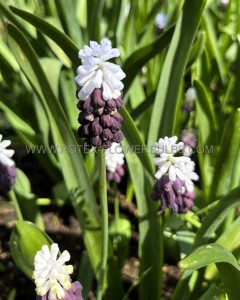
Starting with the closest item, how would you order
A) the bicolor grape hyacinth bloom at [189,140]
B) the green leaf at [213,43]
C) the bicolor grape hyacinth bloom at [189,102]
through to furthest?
the bicolor grape hyacinth bloom at [189,140] < the bicolor grape hyacinth bloom at [189,102] < the green leaf at [213,43]

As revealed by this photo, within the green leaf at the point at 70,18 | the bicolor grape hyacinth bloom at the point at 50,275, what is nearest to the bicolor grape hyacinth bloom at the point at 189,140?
the green leaf at the point at 70,18

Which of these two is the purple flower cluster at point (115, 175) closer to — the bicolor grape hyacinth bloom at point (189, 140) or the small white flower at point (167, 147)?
the bicolor grape hyacinth bloom at point (189, 140)

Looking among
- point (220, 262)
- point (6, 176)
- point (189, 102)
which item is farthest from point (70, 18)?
point (220, 262)

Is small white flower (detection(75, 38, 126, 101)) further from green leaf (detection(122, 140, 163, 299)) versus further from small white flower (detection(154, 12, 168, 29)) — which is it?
small white flower (detection(154, 12, 168, 29))

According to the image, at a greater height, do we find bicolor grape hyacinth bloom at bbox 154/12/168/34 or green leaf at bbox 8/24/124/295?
bicolor grape hyacinth bloom at bbox 154/12/168/34

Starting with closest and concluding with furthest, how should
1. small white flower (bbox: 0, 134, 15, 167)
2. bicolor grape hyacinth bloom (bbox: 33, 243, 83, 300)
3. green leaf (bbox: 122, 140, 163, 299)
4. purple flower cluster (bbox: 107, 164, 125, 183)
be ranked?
1. bicolor grape hyacinth bloom (bbox: 33, 243, 83, 300)
2. small white flower (bbox: 0, 134, 15, 167)
3. green leaf (bbox: 122, 140, 163, 299)
4. purple flower cluster (bbox: 107, 164, 125, 183)

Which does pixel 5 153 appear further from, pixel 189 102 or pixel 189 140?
pixel 189 102

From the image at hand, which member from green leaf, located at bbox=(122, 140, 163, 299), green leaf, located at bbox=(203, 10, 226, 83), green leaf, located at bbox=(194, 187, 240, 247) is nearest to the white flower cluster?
green leaf, located at bbox=(194, 187, 240, 247)
